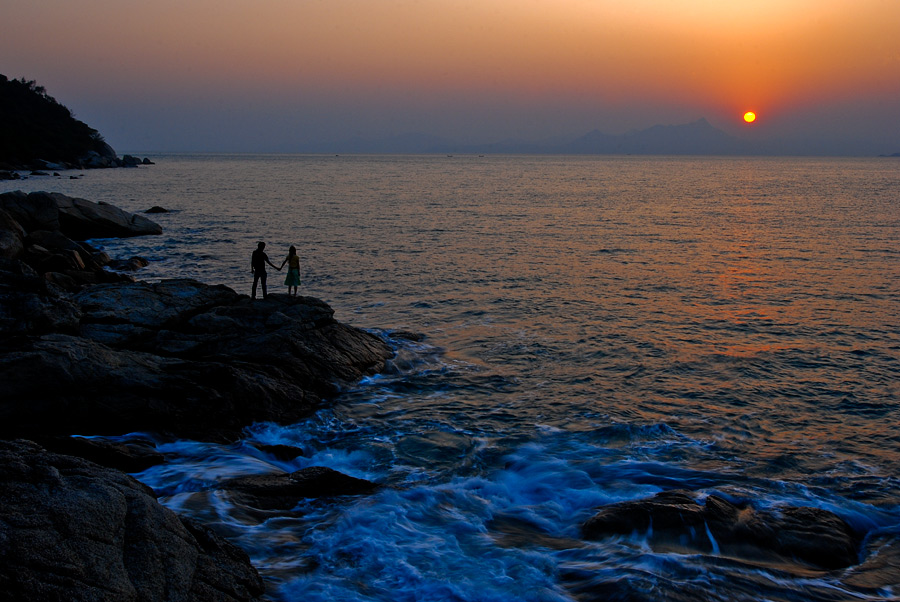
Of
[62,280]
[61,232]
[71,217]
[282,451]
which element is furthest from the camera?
[71,217]

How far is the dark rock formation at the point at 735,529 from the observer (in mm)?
10297

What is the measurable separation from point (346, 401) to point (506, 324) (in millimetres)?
8918

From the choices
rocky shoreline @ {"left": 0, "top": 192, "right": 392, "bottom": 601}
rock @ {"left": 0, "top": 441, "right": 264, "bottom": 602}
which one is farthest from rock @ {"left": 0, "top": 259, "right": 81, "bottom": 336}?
rock @ {"left": 0, "top": 441, "right": 264, "bottom": 602}

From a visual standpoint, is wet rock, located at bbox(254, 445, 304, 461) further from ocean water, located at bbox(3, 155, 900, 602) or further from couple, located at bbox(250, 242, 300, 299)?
couple, located at bbox(250, 242, 300, 299)

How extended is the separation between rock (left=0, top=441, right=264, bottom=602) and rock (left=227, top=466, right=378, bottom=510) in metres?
2.51

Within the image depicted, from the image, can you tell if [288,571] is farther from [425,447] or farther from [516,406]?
[516,406]

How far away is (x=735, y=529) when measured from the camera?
35.2ft

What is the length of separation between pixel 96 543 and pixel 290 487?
4878 mm

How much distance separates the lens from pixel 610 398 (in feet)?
57.1

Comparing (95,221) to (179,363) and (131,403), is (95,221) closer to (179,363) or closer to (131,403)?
(179,363)

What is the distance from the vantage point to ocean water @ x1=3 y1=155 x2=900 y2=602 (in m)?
9.76

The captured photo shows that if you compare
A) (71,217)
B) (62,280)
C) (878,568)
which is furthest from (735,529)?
(71,217)

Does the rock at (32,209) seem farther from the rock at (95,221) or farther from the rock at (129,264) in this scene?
the rock at (129,264)

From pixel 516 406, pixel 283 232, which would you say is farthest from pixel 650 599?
pixel 283 232
